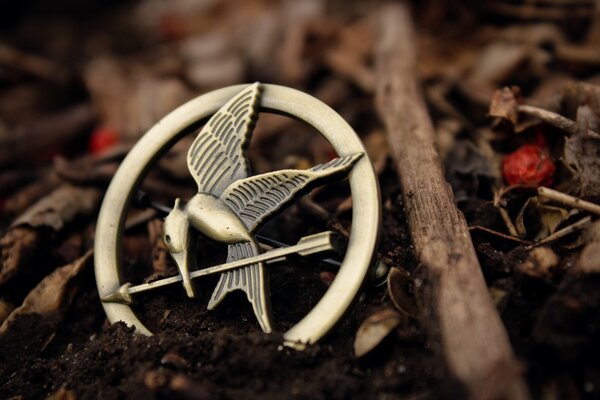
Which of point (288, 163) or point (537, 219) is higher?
point (288, 163)

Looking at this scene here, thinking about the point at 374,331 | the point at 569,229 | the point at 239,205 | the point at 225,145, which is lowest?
the point at 374,331

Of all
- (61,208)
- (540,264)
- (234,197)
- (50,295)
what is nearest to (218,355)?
(234,197)

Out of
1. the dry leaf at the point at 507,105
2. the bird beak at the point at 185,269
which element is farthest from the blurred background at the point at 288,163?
the bird beak at the point at 185,269

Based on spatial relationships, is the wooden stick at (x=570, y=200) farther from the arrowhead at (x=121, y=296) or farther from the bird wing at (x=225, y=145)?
the arrowhead at (x=121, y=296)

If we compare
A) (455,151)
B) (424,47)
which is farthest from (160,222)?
(424,47)

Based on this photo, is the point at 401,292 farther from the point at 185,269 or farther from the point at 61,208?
the point at 61,208

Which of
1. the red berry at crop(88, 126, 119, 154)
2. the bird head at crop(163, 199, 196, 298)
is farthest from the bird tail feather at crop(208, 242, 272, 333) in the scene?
the red berry at crop(88, 126, 119, 154)
